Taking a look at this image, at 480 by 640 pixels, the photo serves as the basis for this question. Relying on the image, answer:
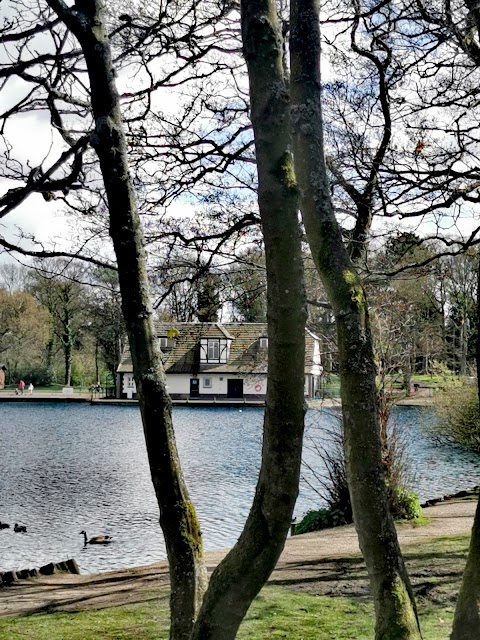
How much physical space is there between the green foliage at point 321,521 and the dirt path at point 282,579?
50 cm

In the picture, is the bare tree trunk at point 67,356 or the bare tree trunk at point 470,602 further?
the bare tree trunk at point 67,356

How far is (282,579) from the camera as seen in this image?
7.06 meters

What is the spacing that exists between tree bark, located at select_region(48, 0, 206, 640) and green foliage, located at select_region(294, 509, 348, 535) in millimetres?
8017

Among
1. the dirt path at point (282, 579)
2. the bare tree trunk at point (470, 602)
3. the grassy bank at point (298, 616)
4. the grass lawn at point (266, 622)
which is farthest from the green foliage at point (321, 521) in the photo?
the bare tree trunk at point (470, 602)

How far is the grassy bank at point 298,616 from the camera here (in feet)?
16.8

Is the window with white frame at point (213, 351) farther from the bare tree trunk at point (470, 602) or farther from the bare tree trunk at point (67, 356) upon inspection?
the bare tree trunk at point (470, 602)

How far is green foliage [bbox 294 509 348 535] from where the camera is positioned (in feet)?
35.4

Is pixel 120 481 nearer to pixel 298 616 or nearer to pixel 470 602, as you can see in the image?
pixel 298 616

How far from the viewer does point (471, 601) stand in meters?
2.72

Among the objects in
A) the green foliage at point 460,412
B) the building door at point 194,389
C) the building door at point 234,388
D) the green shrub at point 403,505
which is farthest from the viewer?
the building door at point 194,389

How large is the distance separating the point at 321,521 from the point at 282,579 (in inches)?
158

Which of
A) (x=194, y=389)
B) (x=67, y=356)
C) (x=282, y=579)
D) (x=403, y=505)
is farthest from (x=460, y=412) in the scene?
(x=67, y=356)

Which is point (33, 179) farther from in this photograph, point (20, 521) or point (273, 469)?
point (20, 521)

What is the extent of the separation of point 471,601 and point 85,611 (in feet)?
15.2
